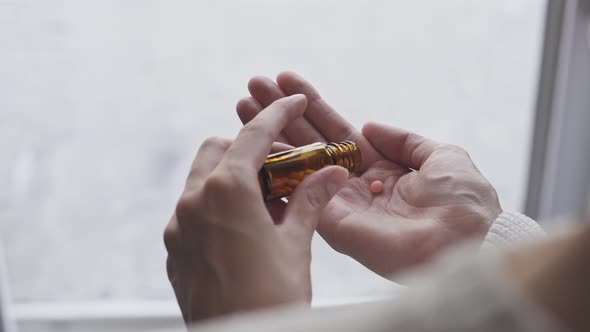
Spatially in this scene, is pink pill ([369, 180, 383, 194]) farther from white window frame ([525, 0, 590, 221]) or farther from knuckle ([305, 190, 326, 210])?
white window frame ([525, 0, 590, 221])

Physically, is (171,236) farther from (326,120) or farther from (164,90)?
(164,90)

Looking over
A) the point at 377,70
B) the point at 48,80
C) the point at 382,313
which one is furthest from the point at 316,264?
the point at 382,313

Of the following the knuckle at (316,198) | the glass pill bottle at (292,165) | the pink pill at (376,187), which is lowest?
the pink pill at (376,187)

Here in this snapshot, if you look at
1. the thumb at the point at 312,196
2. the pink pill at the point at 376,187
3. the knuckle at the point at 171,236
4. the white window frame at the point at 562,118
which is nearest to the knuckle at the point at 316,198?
the thumb at the point at 312,196

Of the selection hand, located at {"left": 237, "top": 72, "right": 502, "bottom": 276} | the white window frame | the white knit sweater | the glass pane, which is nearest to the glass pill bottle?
hand, located at {"left": 237, "top": 72, "right": 502, "bottom": 276}

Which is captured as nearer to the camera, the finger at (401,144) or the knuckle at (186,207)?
the knuckle at (186,207)

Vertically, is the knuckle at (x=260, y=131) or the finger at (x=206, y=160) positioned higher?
the knuckle at (x=260, y=131)

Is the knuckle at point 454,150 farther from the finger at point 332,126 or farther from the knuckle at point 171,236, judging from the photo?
the knuckle at point 171,236
